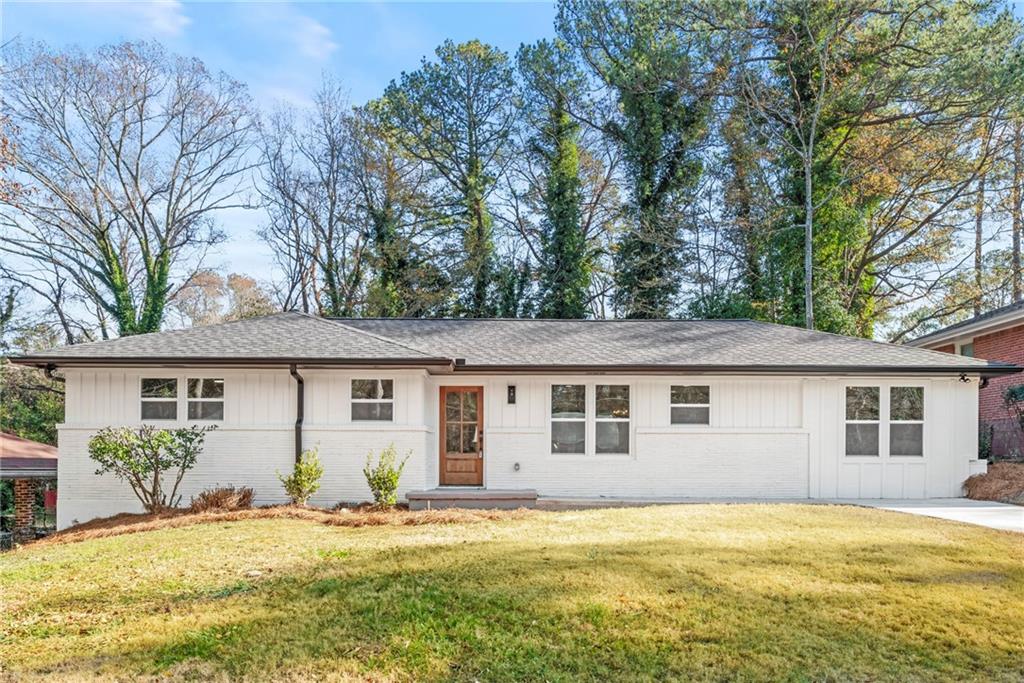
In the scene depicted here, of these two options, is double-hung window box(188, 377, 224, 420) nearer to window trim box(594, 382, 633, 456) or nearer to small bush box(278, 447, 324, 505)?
small bush box(278, 447, 324, 505)

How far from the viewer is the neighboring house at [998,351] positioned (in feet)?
50.3

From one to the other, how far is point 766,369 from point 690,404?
4.70 feet

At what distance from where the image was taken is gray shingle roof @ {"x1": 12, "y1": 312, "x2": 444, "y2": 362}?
36.8ft

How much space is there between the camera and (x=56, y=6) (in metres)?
13.1

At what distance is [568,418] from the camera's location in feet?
40.9

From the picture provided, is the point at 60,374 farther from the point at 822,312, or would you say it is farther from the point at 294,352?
the point at 822,312

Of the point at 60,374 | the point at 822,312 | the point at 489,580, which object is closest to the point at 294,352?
the point at 60,374

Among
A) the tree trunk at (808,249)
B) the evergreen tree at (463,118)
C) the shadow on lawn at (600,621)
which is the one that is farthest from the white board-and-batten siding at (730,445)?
the evergreen tree at (463,118)

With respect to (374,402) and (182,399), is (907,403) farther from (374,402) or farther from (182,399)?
(182,399)

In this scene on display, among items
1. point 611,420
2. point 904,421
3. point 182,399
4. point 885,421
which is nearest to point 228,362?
point 182,399

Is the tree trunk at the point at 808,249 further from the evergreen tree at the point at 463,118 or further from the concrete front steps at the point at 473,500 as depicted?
the concrete front steps at the point at 473,500

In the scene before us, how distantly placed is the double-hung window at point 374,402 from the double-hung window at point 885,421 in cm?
811

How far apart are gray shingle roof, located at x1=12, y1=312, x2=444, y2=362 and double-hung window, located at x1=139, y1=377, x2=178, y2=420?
58 cm

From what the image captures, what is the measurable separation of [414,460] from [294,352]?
8.71 feet
